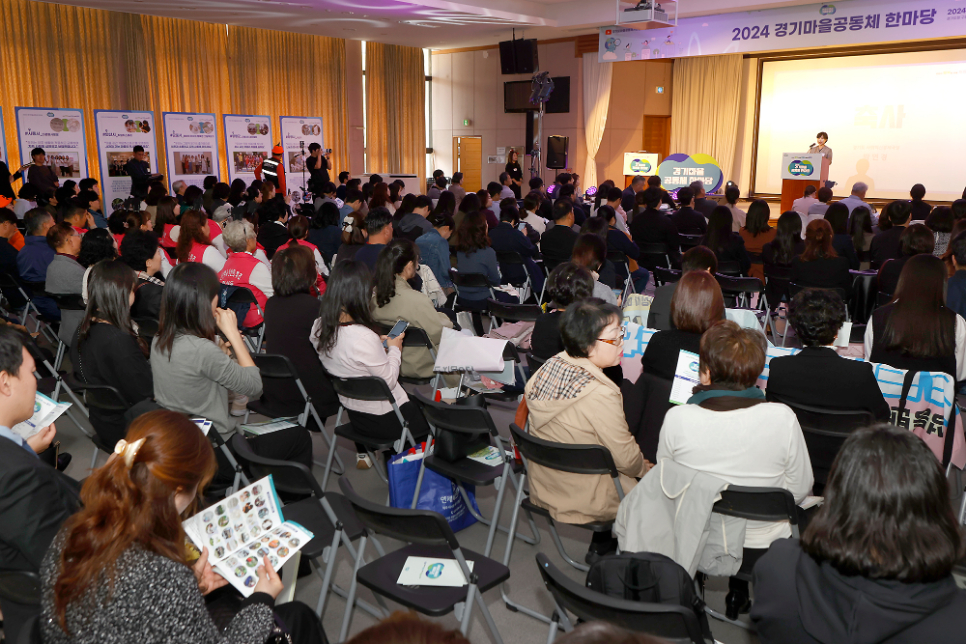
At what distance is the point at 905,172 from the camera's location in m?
12.8

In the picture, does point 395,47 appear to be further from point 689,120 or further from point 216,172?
point 689,120

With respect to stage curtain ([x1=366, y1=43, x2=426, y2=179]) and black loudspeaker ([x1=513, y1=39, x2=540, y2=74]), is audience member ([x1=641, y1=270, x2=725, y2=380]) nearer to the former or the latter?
black loudspeaker ([x1=513, y1=39, x2=540, y2=74])

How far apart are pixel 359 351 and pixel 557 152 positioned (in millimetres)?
12123

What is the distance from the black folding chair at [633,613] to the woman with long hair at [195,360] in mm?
1837

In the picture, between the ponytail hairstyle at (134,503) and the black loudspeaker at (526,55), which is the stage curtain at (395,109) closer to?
the black loudspeaker at (526,55)

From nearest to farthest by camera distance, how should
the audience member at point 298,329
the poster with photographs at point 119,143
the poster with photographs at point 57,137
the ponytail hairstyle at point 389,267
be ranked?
the audience member at point 298,329 → the ponytail hairstyle at point 389,267 → the poster with photographs at point 57,137 → the poster with photographs at point 119,143

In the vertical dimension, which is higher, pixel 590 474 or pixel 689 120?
pixel 689 120

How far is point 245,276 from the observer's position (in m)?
5.39

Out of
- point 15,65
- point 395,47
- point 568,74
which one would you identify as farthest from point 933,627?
point 395,47

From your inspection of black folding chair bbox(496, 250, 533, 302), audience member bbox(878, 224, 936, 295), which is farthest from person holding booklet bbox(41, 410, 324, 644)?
black folding chair bbox(496, 250, 533, 302)

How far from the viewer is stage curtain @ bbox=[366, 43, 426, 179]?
52.7 ft

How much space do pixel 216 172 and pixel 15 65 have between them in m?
3.48

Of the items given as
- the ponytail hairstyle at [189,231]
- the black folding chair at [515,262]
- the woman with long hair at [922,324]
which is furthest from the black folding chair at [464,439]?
the black folding chair at [515,262]

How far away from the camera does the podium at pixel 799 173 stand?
35.3 feet
